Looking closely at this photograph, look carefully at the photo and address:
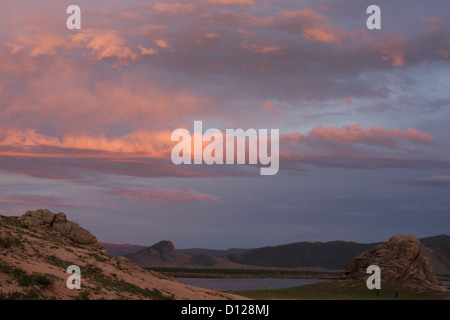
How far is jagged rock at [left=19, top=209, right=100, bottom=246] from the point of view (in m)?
59.6

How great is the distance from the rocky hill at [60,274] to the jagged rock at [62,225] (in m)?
1.26

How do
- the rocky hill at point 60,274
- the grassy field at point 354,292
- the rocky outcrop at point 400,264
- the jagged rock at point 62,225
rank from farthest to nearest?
the rocky outcrop at point 400,264 < the grassy field at point 354,292 < the jagged rock at point 62,225 < the rocky hill at point 60,274

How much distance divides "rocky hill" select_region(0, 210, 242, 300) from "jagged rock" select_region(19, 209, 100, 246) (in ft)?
4.12

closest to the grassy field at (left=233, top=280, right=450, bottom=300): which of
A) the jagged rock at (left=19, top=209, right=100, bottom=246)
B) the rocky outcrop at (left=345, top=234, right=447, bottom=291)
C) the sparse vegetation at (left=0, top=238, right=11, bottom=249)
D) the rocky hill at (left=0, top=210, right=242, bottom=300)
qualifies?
the rocky outcrop at (left=345, top=234, right=447, bottom=291)

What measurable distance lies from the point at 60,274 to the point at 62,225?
26177 millimetres

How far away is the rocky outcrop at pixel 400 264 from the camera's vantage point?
8306 cm

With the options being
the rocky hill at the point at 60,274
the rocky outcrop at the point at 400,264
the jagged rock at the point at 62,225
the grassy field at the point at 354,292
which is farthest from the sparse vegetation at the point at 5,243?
the rocky outcrop at the point at 400,264

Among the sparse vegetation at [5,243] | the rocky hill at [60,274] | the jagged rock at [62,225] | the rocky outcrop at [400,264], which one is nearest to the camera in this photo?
the rocky hill at [60,274]

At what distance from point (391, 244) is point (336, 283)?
534 inches

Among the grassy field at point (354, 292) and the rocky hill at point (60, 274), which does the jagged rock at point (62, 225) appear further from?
the grassy field at point (354, 292)

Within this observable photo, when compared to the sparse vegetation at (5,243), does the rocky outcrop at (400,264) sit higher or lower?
lower

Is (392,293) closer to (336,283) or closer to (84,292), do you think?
(336,283)
